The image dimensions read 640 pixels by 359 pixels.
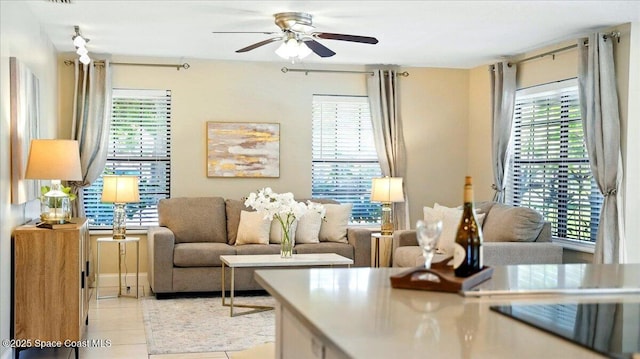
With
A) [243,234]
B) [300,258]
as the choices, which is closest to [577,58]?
[300,258]

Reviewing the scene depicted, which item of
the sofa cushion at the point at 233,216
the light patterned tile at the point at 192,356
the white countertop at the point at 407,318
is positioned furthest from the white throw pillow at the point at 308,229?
the white countertop at the point at 407,318

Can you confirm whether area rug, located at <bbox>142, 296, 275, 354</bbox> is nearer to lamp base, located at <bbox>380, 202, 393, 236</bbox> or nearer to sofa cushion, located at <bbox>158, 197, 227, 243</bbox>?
sofa cushion, located at <bbox>158, 197, 227, 243</bbox>

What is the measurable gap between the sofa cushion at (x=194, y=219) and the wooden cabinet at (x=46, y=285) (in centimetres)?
279

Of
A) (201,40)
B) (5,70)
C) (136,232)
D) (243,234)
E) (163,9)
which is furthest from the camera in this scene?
(136,232)

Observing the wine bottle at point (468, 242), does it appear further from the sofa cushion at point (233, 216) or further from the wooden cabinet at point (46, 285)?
the sofa cushion at point (233, 216)

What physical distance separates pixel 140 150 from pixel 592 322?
6.77 meters

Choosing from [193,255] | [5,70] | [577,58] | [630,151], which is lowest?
[193,255]

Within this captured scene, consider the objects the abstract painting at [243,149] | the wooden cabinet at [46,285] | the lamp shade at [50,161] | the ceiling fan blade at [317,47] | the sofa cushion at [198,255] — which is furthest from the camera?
the abstract painting at [243,149]

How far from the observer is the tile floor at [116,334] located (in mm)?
4914

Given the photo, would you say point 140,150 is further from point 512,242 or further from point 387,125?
point 512,242

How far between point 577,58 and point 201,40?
342 centimetres

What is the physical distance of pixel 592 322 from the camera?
1.78m

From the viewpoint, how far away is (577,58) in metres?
6.61

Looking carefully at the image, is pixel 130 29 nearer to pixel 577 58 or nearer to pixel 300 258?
pixel 300 258
